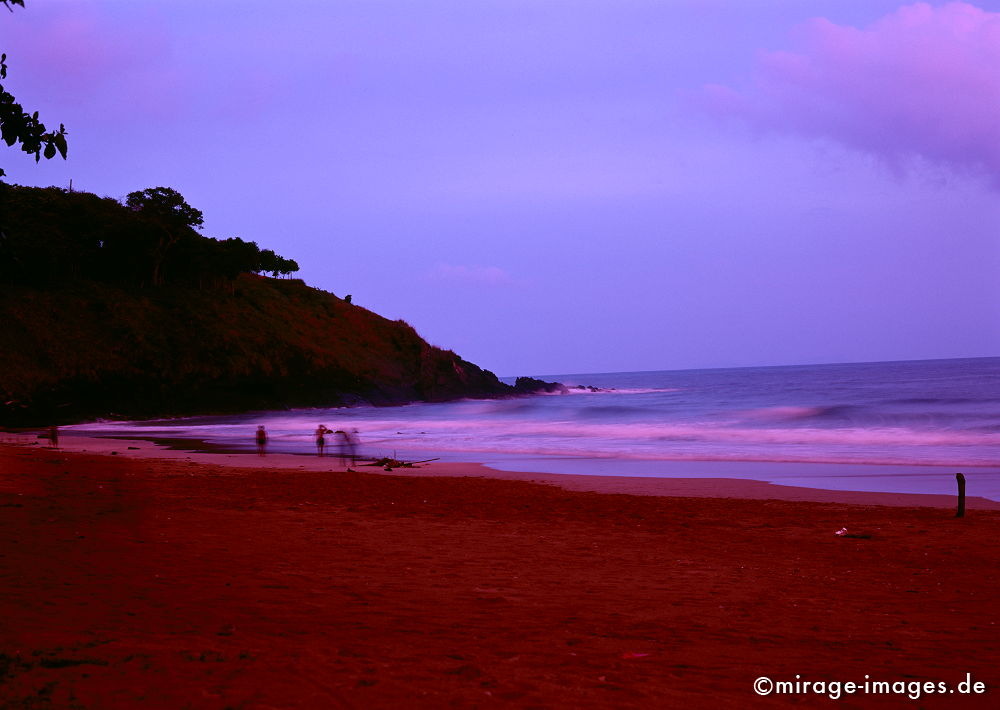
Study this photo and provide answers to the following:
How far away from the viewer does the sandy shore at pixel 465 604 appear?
A: 15.0 feet

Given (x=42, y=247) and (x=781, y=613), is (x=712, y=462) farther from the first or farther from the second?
(x=42, y=247)

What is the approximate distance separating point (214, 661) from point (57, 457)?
1581 centimetres

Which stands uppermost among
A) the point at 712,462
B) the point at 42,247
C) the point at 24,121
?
the point at 42,247

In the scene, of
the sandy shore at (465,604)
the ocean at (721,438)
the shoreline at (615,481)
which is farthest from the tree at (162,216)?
the sandy shore at (465,604)

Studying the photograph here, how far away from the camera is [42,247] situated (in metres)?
55.8

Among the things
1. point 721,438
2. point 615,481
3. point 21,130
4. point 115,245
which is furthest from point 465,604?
point 115,245

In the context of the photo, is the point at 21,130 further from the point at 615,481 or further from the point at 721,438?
the point at 721,438

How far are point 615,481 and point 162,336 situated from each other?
4623cm

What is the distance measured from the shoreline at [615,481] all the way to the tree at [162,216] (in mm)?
38647

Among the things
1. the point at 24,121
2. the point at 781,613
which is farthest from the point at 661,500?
the point at 24,121

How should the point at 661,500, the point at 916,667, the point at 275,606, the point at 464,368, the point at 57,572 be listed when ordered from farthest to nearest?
the point at 464,368, the point at 661,500, the point at 57,572, the point at 275,606, the point at 916,667

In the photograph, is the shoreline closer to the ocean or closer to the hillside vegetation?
the ocean

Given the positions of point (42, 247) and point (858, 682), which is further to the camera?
point (42, 247)

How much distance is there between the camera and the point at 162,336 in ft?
186
